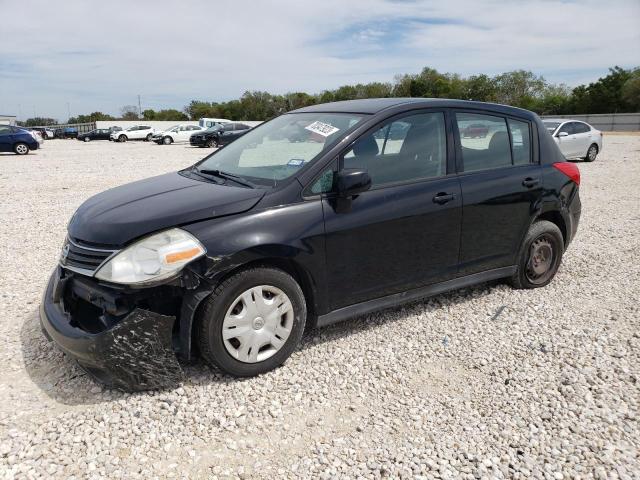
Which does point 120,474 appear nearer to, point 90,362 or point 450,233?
point 90,362

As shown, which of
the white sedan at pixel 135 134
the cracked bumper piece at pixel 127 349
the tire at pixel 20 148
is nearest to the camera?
the cracked bumper piece at pixel 127 349

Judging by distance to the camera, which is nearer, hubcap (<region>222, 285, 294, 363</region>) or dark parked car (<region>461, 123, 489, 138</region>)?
hubcap (<region>222, 285, 294, 363</region>)

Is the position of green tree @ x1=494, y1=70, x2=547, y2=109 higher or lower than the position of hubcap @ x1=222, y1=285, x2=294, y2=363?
higher

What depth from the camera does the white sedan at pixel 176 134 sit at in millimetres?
36250

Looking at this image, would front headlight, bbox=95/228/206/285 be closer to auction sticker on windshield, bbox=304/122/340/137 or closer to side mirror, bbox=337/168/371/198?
side mirror, bbox=337/168/371/198

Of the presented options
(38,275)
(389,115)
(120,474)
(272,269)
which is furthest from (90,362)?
(38,275)

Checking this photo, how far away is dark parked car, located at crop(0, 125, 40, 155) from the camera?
2319 cm

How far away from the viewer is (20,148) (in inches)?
931

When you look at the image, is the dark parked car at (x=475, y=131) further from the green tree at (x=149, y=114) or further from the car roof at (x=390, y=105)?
the green tree at (x=149, y=114)

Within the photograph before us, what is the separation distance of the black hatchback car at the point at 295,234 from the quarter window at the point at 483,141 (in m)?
0.01

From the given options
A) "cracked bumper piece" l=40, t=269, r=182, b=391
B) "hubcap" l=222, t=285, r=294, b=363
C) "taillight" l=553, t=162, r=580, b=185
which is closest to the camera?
"cracked bumper piece" l=40, t=269, r=182, b=391

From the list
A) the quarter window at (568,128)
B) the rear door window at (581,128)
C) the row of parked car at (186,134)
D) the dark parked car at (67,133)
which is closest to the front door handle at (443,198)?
the quarter window at (568,128)

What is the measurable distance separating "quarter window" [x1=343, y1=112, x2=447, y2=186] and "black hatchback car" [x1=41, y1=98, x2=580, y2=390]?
1cm

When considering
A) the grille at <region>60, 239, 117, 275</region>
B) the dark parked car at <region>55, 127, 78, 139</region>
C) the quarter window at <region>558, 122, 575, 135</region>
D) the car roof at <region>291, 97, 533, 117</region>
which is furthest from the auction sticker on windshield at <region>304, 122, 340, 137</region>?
the dark parked car at <region>55, 127, 78, 139</region>
